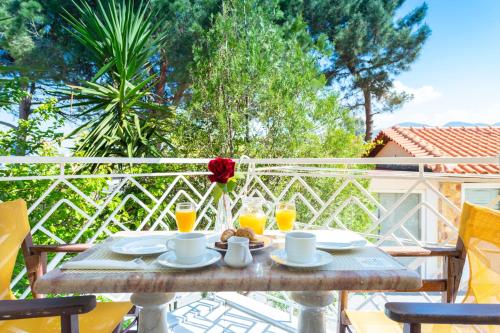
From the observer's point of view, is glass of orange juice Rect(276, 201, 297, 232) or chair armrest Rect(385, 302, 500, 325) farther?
glass of orange juice Rect(276, 201, 297, 232)

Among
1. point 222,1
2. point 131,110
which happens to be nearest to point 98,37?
point 131,110

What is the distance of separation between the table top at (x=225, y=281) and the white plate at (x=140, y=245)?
147 millimetres

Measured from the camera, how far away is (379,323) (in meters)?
1.17

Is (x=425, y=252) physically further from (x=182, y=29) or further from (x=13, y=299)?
(x=182, y=29)

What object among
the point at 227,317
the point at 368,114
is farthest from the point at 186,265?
the point at 368,114

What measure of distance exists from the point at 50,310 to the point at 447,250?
124 cm

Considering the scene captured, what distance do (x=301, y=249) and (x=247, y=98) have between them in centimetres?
467

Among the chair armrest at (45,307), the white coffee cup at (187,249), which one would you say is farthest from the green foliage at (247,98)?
the chair armrest at (45,307)

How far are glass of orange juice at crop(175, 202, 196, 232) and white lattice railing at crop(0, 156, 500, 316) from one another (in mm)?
299

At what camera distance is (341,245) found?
116cm

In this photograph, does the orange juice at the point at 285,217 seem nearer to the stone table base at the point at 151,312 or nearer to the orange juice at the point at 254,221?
the orange juice at the point at 254,221

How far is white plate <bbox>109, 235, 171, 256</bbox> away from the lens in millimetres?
1059

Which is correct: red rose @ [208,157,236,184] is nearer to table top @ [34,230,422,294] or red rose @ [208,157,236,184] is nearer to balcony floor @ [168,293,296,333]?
table top @ [34,230,422,294]

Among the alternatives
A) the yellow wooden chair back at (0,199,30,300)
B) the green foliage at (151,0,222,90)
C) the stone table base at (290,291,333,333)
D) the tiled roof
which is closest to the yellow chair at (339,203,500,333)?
the stone table base at (290,291,333,333)
